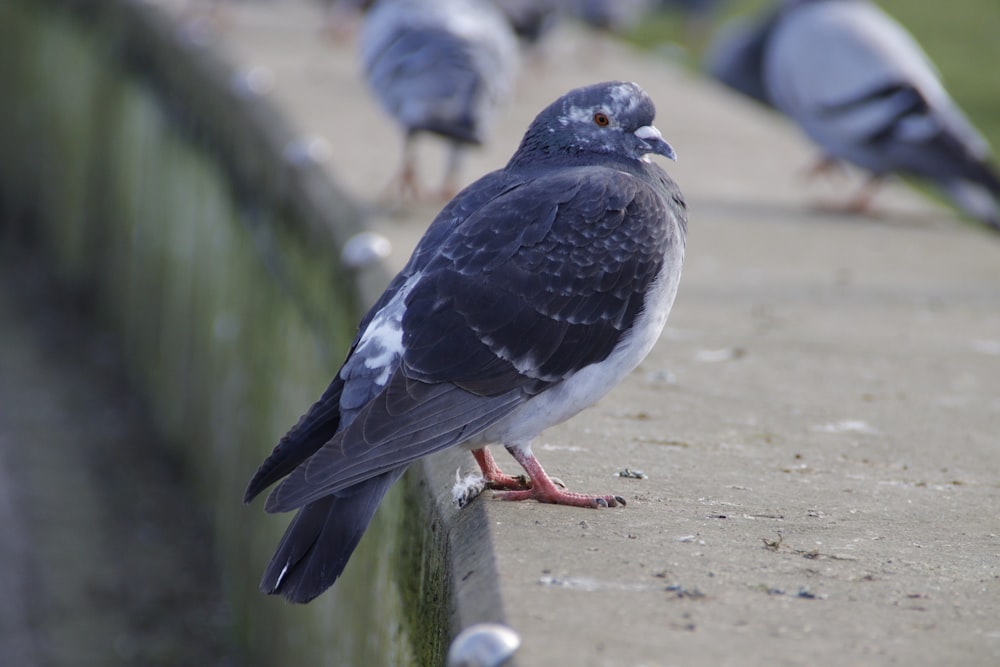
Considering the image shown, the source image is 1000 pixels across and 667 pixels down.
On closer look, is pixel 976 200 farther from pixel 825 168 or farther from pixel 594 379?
pixel 594 379

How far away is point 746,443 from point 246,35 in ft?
28.9

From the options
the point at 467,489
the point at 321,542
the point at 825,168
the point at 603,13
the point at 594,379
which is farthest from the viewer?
the point at 603,13

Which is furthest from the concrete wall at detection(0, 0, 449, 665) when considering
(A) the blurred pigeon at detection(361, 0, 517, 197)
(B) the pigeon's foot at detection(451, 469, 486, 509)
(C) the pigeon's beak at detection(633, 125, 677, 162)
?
(C) the pigeon's beak at detection(633, 125, 677, 162)

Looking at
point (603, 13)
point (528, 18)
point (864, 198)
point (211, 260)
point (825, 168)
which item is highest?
point (603, 13)

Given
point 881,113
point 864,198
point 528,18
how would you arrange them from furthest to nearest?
point 528,18 → point 881,113 → point 864,198

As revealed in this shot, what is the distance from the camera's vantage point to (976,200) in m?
7.64

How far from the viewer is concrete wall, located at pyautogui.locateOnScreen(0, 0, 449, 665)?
14.5 feet

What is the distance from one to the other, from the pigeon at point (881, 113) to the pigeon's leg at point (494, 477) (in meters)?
4.56

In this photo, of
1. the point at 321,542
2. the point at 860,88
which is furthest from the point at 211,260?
the point at 321,542

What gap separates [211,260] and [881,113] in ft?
12.8

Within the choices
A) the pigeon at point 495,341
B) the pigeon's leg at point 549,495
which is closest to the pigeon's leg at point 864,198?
the pigeon at point 495,341

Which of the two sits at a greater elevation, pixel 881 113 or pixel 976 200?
pixel 881 113

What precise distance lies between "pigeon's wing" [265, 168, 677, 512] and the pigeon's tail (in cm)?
11

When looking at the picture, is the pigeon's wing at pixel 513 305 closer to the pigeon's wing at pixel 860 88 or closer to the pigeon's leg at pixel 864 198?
the pigeon's leg at pixel 864 198
